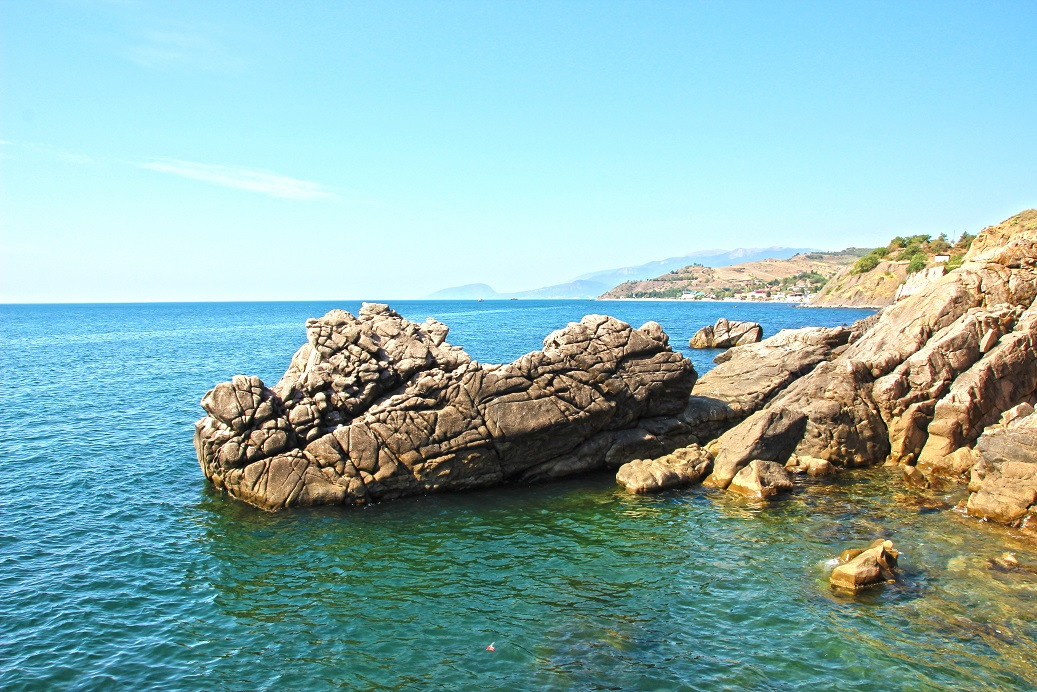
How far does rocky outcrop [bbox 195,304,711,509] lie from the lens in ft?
93.9

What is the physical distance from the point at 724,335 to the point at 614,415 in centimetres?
6659

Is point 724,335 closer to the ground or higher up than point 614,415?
closer to the ground

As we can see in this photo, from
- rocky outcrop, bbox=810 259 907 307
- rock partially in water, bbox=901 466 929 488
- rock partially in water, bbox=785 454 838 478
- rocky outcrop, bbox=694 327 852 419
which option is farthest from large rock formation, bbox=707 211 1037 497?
rocky outcrop, bbox=810 259 907 307

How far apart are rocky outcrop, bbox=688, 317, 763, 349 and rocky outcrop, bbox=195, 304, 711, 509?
62296 millimetres

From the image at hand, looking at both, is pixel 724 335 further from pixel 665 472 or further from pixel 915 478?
pixel 665 472

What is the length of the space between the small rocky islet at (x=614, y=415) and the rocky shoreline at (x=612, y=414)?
82 millimetres

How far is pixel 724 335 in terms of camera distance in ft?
310

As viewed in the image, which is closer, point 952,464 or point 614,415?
point 952,464

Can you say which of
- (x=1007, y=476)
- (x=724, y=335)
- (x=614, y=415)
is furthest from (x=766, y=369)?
(x=724, y=335)

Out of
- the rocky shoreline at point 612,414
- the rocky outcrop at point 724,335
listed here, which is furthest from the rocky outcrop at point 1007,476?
the rocky outcrop at point 724,335

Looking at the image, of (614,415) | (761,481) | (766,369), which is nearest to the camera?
(761,481)

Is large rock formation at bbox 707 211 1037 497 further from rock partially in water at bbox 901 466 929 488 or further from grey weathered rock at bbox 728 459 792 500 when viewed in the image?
rock partially in water at bbox 901 466 929 488

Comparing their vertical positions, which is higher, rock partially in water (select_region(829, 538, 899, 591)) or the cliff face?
the cliff face

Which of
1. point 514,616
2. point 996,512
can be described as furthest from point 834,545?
point 514,616
